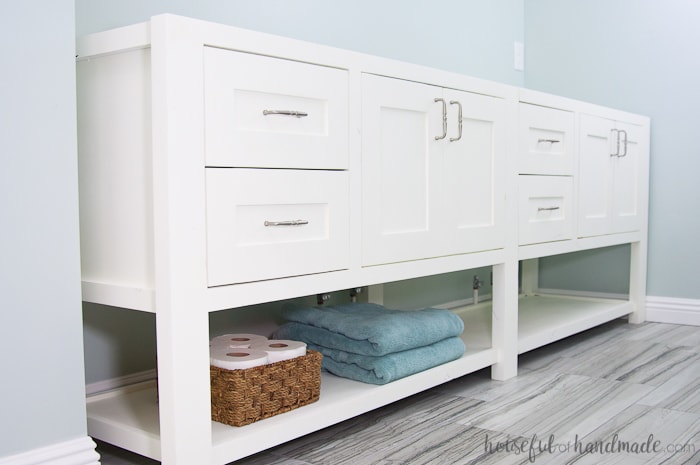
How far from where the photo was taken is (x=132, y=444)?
1.27 m

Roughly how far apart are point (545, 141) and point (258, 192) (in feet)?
3.76

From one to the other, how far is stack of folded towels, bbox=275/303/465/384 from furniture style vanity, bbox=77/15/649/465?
39 millimetres

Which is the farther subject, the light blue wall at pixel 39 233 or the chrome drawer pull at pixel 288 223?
the chrome drawer pull at pixel 288 223

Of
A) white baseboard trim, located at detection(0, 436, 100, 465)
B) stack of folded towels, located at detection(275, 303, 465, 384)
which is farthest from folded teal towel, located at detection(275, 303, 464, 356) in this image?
white baseboard trim, located at detection(0, 436, 100, 465)

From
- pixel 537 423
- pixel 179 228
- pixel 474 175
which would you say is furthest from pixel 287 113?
pixel 537 423

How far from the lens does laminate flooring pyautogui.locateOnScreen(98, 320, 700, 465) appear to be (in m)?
1.38

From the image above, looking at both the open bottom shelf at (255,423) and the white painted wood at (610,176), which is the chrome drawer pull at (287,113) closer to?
the open bottom shelf at (255,423)

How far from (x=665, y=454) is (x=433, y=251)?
0.63m

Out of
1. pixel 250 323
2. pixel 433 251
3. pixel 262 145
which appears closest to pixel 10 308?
pixel 262 145

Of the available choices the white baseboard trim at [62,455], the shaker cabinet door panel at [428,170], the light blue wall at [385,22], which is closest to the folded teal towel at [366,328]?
the shaker cabinet door panel at [428,170]

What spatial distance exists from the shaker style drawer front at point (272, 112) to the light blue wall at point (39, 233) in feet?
0.79

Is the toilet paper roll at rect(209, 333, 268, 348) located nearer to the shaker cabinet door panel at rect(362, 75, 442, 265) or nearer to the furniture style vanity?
the furniture style vanity

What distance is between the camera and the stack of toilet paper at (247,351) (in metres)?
1.35

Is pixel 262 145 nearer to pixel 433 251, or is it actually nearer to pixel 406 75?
pixel 406 75
